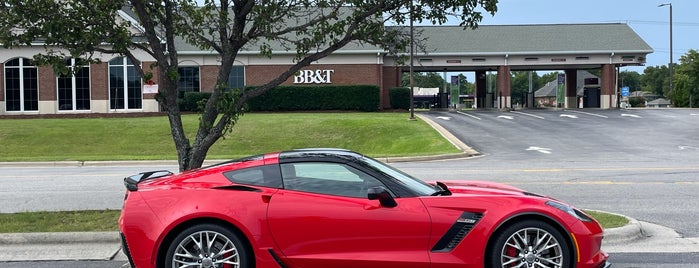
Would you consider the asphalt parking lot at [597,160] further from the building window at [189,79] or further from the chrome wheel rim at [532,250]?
the building window at [189,79]

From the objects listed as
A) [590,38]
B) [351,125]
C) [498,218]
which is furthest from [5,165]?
[590,38]

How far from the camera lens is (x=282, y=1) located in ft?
25.5

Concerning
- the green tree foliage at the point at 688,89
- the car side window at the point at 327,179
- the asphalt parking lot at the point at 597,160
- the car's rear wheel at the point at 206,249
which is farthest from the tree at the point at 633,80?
the car's rear wheel at the point at 206,249

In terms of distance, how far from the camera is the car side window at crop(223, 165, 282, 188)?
5043 mm

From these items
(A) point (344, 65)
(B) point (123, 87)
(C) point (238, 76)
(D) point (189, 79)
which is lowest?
(B) point (123, 87)

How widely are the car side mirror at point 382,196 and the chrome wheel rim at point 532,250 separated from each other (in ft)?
3.18

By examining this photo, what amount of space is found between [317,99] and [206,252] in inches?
1325

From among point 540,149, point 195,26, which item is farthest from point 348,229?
point 540,149

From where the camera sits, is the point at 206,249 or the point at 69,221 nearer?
the point at 206,249

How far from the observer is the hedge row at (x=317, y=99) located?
3819cm

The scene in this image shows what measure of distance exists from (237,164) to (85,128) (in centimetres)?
2639

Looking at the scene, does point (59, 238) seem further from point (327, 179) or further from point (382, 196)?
point (382, 196)

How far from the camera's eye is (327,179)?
512cm

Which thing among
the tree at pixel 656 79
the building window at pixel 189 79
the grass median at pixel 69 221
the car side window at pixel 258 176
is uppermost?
the tree at pixel 656 79
